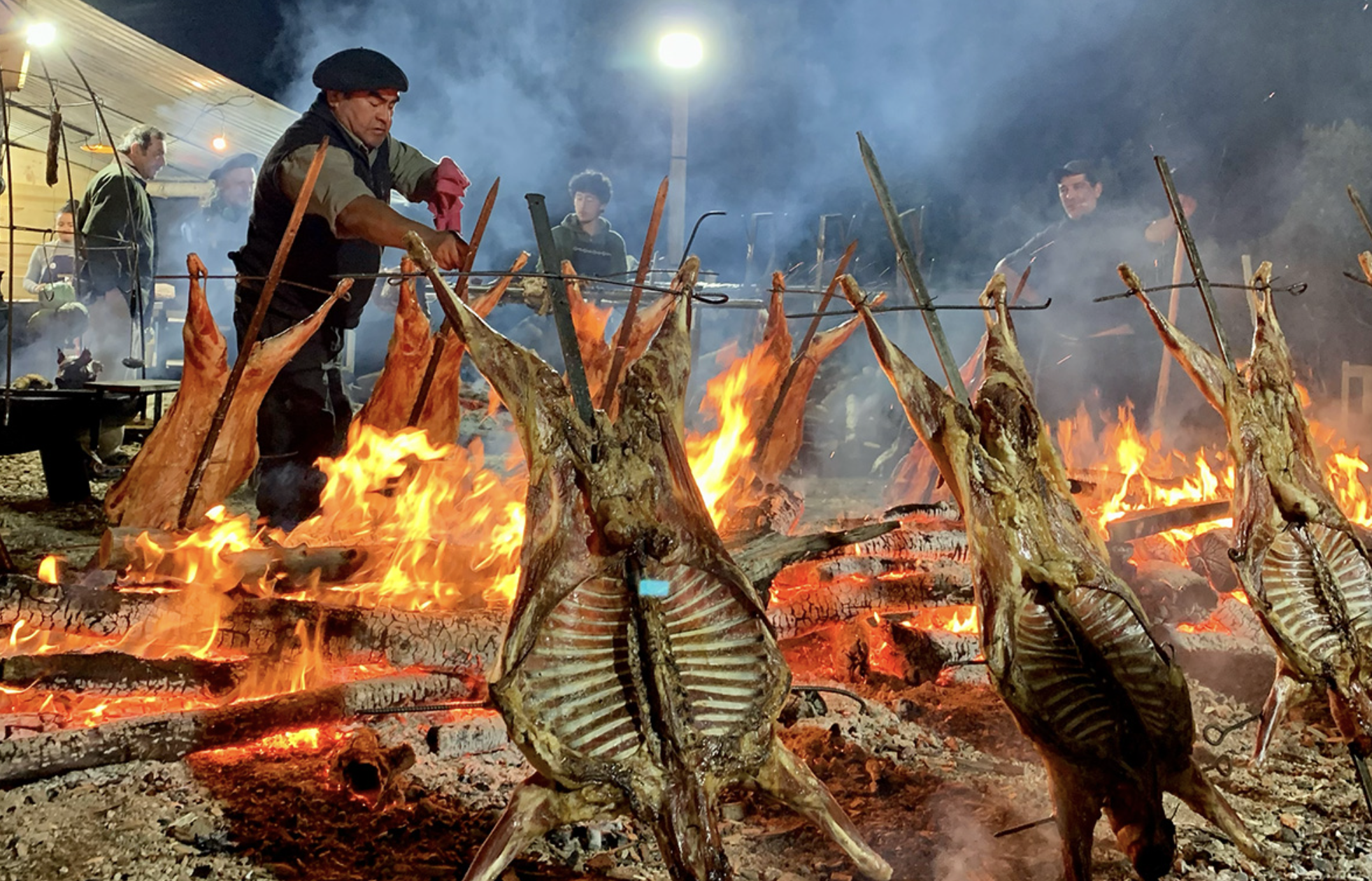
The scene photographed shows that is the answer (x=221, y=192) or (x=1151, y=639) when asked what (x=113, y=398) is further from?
(x=1151, y=639)

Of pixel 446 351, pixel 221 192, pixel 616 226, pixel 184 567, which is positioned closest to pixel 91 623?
pixel 184 567

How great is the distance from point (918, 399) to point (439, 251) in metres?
2.35

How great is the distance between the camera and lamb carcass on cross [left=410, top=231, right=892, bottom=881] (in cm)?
227

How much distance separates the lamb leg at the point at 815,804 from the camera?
233 cm

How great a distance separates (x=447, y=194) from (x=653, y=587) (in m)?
4.42

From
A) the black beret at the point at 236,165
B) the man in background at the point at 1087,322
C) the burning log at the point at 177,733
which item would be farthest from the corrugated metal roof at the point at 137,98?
the man in background at the point at 1087,322

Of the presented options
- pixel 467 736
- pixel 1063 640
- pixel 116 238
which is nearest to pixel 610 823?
pixel 467 736

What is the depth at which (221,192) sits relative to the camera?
38.9ft

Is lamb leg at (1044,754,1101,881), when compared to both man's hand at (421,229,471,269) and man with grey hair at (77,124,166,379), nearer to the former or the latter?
man's hand at (421,229,471,269)

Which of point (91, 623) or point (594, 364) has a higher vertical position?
point (594, 364)

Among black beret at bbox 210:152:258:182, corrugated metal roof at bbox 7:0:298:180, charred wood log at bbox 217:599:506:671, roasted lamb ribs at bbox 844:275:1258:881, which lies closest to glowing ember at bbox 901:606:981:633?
roasted lamb ribs at bbox 844:275:1258:881

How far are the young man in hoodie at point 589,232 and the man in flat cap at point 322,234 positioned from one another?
439cm

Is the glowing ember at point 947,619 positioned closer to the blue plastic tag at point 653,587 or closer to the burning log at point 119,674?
the blue plastic tag at point 653,587

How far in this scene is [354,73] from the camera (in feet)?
17.4
